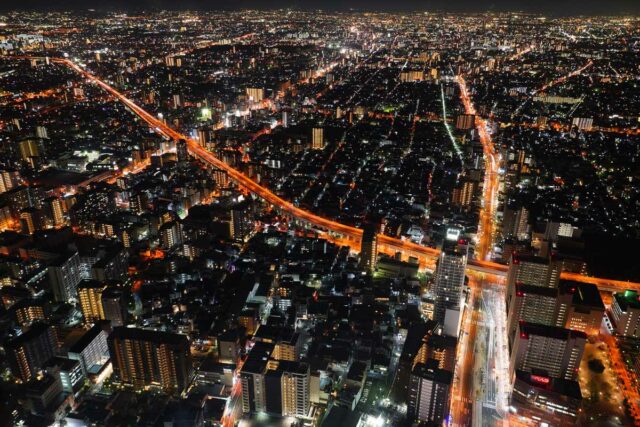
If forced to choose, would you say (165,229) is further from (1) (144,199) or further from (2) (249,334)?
(2) (249,334)

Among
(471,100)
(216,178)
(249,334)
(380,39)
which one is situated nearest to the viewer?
(249,334)

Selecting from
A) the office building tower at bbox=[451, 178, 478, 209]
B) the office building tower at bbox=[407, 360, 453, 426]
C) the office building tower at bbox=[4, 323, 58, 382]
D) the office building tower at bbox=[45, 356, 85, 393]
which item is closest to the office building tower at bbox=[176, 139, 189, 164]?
the office building tower at bbox=[451, 178, 478, 209]

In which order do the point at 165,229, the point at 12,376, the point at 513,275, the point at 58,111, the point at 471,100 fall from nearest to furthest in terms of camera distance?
the point at 12,376
the point at 513,275
the point at 165,229
the point at 58,111
the point at 471,100

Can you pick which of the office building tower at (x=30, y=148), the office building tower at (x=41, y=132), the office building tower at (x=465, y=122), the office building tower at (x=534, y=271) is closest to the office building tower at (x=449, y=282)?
the office building tower at (x=534, y=271)

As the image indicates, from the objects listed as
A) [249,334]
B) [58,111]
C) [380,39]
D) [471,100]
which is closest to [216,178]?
[249,334]

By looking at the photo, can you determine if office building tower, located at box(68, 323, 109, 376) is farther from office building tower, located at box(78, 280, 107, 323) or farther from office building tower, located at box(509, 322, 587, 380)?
office building tower, located at box(509, 322, 587, 380)

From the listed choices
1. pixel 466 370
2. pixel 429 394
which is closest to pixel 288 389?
pixel 429 394
